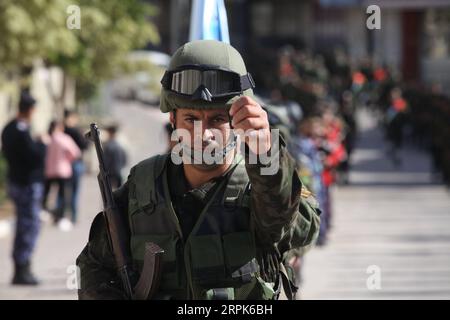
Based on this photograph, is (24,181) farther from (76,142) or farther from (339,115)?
(339,115)

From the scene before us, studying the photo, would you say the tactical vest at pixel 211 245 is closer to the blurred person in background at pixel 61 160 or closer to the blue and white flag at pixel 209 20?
the blue and white flag at pixel 209 20

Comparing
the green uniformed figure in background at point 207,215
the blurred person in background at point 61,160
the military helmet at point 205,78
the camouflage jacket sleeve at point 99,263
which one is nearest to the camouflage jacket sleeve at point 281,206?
the green uniformed figure in background at point 207,215

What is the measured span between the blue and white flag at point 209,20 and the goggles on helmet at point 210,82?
2.24 m

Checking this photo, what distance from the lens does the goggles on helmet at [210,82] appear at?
4.02 meters

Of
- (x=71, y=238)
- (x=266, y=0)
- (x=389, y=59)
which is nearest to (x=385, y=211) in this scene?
(x=71, y=238)

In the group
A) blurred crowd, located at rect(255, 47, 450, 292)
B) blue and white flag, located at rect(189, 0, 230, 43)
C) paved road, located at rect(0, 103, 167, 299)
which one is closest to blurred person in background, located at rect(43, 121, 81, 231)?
paved road, located at rect(0, 103, 167, 299)

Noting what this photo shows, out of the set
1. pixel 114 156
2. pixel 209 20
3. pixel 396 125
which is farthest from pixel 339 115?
pixel 209 20

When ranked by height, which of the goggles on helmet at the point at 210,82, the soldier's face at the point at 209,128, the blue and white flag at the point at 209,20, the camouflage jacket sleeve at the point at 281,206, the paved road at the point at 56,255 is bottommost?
the paved road at the point at 56,255

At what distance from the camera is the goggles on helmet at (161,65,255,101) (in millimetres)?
4016

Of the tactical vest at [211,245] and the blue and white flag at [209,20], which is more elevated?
the blue and white flag at [209,20]

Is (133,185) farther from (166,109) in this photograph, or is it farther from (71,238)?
(71,238)

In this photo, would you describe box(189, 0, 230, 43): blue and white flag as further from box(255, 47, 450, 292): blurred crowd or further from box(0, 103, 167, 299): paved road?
box(0, 103, 167, 299): paved road

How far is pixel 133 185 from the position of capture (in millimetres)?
4301

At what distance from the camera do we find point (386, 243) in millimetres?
15617
